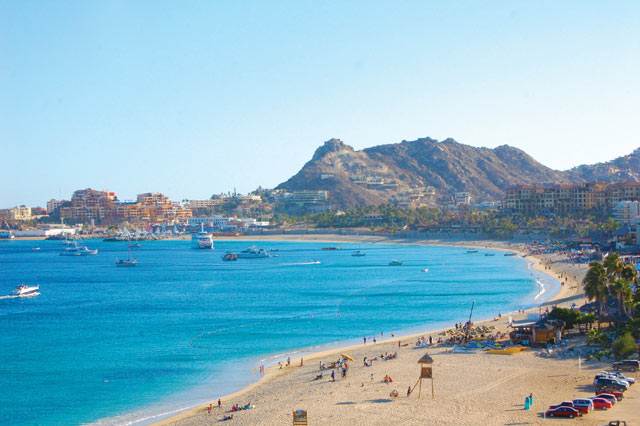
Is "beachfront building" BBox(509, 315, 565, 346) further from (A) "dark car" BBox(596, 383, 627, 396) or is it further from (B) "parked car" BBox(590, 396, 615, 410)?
(B) "parked car" BBox(590, 396, 615, 410)

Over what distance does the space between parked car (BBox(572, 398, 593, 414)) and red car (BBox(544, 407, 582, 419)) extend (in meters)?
0.33

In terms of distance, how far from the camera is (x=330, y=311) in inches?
2354

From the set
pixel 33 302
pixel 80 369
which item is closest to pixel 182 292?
pixel 33 302

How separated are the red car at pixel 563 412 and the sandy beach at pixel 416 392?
483 mm

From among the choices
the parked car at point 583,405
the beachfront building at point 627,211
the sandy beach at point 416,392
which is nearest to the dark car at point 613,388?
the sandy beach at point 416,392

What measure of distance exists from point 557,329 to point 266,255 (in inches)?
4184

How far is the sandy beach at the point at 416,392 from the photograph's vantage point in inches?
1017

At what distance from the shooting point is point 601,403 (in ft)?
83.3

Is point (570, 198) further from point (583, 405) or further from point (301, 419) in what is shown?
point (301, 419)

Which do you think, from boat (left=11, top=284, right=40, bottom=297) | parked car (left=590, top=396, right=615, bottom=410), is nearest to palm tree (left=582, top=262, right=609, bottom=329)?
parked car (left=590, top=396, right=615, bottom=410)

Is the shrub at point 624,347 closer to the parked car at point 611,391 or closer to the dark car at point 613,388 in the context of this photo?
the dark car at point 613,388

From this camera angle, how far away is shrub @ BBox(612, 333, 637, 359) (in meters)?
32.8

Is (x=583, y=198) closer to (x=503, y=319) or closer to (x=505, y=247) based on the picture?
A: (x=505, y=247)

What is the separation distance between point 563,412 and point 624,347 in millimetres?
10487
